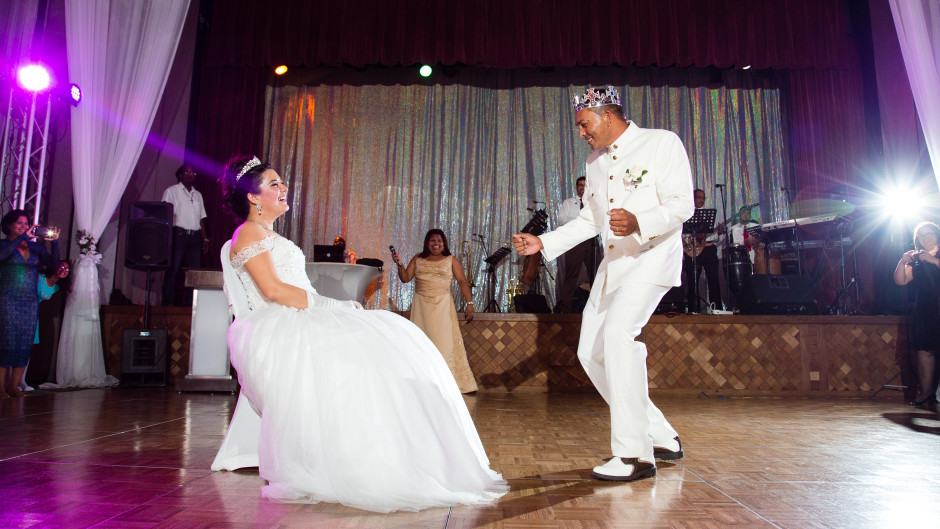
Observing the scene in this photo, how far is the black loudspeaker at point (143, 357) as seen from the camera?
5965 millimetres

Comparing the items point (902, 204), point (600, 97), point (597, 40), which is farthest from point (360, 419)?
point (902, 204)

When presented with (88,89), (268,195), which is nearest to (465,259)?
(88,89)

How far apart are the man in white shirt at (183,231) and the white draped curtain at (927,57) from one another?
23.4 feet

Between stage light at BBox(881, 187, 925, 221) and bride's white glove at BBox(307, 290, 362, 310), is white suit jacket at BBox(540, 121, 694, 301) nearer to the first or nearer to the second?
bride's white glove at BBox(307, 290, 362, 310)

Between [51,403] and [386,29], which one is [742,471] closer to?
[51,403]

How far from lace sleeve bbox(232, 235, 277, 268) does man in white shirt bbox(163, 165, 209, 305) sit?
523 centimetres

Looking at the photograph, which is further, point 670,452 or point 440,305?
point 440,305

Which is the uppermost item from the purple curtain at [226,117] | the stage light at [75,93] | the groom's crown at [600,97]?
the purple curtain at [226,117]

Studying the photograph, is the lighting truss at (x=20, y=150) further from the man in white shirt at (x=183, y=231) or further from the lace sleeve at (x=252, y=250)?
the lace sleeve at (x=252, y=250)

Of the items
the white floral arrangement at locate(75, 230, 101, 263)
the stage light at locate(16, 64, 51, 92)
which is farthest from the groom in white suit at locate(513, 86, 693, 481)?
the stage light at locate(16, 64, 51, 92)

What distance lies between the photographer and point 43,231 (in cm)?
535

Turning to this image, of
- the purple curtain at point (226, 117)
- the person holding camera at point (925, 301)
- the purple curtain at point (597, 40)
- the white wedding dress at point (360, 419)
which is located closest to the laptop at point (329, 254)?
the purple curtain at point (597, 40)

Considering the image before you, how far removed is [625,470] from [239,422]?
5.12 feet

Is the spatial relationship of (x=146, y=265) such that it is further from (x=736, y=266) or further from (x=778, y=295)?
(x=736, y=266)
